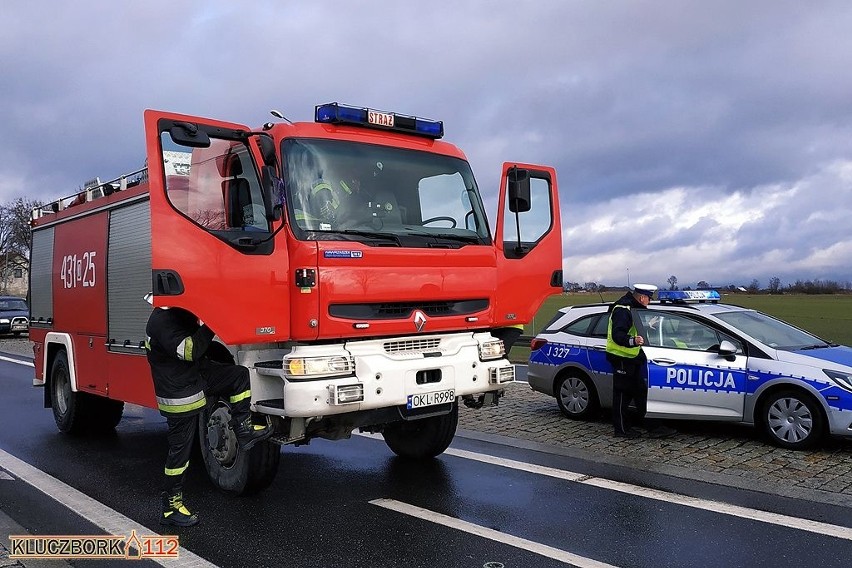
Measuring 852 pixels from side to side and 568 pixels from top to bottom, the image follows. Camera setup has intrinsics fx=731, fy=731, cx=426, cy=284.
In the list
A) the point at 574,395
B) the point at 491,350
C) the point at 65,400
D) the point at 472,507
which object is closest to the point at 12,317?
the point at 65,400

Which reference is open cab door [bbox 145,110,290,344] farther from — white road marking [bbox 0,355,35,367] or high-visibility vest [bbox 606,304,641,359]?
white road marking [bbox 0,355,35,367]

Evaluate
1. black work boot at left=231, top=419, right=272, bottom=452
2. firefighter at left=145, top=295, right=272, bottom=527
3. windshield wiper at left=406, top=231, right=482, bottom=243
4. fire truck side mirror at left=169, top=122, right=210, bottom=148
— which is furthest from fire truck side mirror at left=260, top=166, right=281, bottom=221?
black work boot at left=231, top=419, right=272, bottom=452

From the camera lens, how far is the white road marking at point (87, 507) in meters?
4.70

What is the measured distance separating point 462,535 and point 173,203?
10.1ft

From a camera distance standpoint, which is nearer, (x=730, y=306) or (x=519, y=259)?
(x=519, y=259)

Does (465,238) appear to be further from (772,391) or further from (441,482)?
(772,391)

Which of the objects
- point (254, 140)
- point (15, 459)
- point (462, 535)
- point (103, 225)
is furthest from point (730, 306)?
point (15, 459)

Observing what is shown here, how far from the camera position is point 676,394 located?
26.2ft

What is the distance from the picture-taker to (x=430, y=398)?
5.75 m

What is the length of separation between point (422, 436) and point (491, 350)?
1.45 metres

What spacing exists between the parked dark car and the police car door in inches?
999

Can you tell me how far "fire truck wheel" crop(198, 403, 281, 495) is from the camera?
19.1ft

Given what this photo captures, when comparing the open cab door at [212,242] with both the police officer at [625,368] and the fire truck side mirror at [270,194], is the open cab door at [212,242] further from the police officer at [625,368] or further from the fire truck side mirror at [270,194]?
the police officer at [625,368]

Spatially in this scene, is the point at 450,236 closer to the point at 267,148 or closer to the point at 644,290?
the point at 267,148
